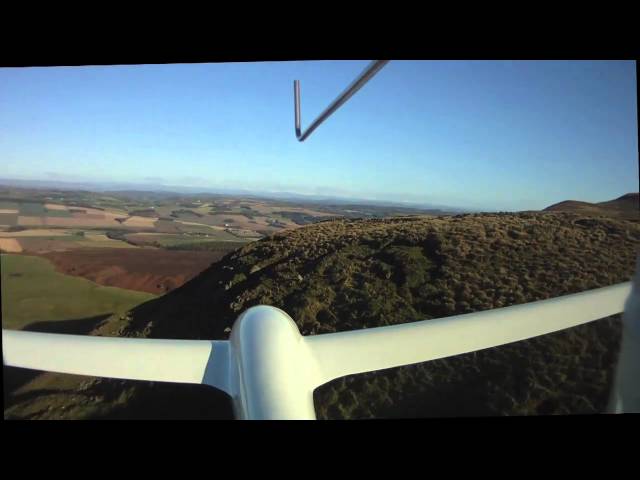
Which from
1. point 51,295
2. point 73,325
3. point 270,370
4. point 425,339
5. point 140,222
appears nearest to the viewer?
point 270,370

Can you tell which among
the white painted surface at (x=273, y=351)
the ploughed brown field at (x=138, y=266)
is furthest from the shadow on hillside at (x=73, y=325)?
the white painted surface at (x=273, y=351)

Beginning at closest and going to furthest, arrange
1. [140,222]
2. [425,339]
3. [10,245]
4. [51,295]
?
[425,339]
[10,245]
[51,295]
[140,222]

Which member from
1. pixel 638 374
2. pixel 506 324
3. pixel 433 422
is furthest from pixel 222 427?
pixel 638 374

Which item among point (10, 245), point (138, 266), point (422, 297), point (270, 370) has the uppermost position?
point (10, 245)

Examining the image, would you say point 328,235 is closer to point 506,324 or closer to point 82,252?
point 82,252

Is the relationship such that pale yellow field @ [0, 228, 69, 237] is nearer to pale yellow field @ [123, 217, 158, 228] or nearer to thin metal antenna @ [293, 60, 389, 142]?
pale yellow field @ [123, 217, 158, 228]

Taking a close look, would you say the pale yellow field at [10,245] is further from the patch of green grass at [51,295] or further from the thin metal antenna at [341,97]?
the thin metal antenna at [341,97]

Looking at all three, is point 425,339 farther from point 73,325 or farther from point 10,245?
point 73,325

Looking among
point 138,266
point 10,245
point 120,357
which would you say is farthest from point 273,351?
point 138,266
